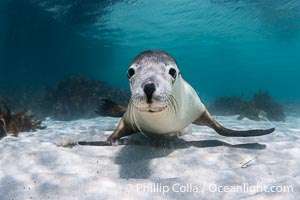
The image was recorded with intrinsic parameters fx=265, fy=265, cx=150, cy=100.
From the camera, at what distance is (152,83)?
2699 mm

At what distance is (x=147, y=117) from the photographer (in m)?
3.42

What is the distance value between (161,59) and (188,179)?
58.3 inches

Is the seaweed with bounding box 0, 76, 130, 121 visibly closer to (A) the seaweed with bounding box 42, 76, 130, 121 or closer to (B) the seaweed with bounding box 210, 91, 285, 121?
(A) the seaweed with bounding box 42, 76, 130, 121

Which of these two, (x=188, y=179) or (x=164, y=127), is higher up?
(x=164, y=127)

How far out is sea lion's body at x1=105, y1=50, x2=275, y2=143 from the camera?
2693 millimetres

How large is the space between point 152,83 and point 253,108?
429 inches

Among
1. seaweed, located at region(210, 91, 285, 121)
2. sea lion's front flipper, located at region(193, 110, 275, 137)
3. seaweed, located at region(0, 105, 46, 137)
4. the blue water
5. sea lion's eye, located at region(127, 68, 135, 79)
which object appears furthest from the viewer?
the blue water

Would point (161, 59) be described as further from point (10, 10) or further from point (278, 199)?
point (10, 10)

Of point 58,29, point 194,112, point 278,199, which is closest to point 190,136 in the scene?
point 194,112

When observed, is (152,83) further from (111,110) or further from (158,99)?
(111,110)

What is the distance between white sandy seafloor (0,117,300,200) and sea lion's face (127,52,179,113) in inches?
31.1

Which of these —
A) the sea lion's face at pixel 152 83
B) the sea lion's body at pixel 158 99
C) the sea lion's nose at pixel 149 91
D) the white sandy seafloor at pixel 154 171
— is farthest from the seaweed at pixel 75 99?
the sea lion's nose at pixel 149 91

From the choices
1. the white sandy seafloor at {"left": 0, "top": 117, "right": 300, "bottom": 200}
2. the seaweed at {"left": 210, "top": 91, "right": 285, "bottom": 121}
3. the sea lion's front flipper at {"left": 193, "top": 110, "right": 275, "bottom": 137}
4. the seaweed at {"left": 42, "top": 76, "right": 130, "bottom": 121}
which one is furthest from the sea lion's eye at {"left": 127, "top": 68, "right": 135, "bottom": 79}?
the seaweed at {"left": 42, "top": 76, "right": 130, "bottom": 121}

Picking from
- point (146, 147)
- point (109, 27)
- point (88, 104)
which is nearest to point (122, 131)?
point (146, 147)
